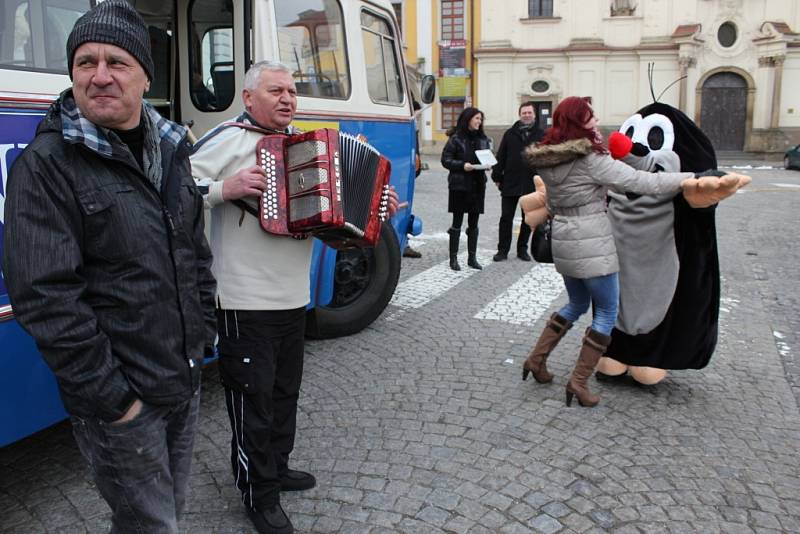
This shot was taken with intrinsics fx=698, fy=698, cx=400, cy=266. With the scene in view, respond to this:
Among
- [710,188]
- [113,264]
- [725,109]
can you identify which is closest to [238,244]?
[113,264]

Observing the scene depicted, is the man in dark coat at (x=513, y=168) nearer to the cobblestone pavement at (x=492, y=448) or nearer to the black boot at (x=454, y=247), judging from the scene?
the black boot at (x=454, y=247)

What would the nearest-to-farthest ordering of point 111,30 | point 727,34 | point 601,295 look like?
point 111,30 < point 601,295 < point 727,34

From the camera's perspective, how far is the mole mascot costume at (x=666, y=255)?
4129mm

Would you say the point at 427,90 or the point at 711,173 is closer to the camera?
the point at 711,173

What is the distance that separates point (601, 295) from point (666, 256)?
51 cm

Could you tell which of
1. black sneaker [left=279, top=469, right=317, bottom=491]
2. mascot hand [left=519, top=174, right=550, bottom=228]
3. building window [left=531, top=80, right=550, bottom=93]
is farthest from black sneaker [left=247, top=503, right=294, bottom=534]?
building window [left=531, top=80, right=550, bottom=93]

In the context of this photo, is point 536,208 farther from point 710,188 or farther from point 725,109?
point 725,109

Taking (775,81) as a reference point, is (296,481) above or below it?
below

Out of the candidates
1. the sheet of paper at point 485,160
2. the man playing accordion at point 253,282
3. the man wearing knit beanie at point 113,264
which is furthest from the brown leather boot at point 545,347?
the sheet of paper at point 485,160

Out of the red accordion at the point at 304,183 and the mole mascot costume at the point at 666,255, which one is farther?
the mole mascot costume at the point at 666,255

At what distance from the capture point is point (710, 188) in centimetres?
372

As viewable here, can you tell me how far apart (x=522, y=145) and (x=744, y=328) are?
3399 mm

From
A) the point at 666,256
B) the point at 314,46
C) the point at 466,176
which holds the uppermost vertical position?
the point at 314,46

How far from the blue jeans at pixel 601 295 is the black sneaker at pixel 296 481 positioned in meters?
1.87
